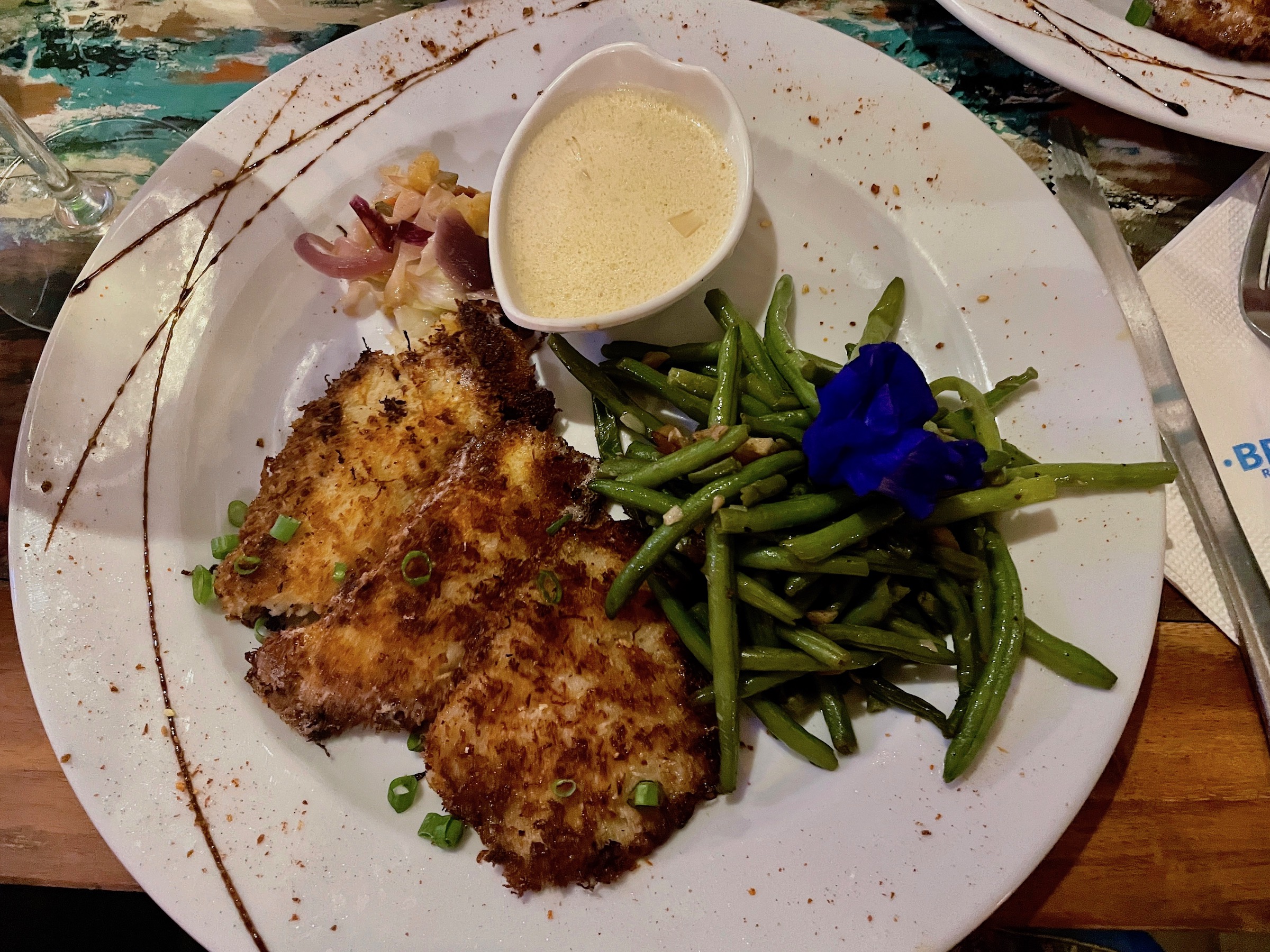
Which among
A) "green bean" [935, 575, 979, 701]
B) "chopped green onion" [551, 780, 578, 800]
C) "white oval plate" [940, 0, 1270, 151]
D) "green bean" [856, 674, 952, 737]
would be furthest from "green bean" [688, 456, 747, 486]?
"white oval plate" [940, 0, 1270, 151]

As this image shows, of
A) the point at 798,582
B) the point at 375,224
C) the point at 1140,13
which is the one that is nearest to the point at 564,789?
the point at 798,582

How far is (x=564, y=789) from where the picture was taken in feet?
6.88

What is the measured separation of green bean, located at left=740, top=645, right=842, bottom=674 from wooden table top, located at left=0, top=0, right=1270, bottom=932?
114 centimetres

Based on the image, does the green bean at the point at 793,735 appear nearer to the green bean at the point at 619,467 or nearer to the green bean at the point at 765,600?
the green bean at the point at 765,600

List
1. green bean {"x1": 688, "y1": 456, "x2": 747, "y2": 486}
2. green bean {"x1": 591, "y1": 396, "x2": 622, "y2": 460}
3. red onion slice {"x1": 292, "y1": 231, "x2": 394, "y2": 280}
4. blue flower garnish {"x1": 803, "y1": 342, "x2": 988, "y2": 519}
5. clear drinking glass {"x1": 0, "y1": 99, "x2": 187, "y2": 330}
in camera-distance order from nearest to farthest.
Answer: blue flower garnish {"x1": 803, "y1": 342, "x2": 988, "y2": 519}
green bean {"x1": 688, "y1": 456, "x2": 747, "y2": 486}
green bean {"x1": 591, "y1": 396, "x2": 622, "y2": 460}
red onion slice {"x1": 292, "y1": 231, "x2": 394, "y2": 280}
clear drinking glass {"x1": 0, "y1": 99, "x2": 187, "y2": 330}

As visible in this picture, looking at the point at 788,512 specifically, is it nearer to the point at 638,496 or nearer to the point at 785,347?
the point at 638,496

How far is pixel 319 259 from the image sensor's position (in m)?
2.74

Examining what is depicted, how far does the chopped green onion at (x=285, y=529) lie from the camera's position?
93.0 inches

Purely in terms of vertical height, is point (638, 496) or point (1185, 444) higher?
point (1185, 444)

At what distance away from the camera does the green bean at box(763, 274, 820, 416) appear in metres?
2.27

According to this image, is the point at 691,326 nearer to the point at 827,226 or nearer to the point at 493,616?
the point at 827,226

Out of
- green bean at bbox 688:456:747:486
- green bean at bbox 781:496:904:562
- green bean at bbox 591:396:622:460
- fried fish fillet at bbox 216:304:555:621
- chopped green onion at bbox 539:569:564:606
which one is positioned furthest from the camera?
green bean at bbox 591:396:622:460

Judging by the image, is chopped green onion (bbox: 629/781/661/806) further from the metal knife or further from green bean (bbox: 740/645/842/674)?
the metal knife

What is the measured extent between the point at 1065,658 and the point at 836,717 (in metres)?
0.71
